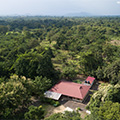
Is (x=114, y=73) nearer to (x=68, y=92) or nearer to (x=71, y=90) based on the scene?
(x=71, y=90)

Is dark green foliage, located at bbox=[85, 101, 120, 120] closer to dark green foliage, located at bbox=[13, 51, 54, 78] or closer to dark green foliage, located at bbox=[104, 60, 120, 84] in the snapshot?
dark green foliage, located at bbox=[104, 60, 120, 84]

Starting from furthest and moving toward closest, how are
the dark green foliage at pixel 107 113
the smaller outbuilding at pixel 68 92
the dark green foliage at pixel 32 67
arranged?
the dark green foliage at pixel 32 67 → the smaller outbuilding at pixel 68 92 → the dark green foliage at pixel 107 113

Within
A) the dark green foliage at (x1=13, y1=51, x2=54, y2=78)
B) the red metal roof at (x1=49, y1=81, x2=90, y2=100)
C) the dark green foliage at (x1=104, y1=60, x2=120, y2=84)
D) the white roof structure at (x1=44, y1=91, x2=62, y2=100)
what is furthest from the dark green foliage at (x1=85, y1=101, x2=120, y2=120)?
the dark green foliage at (x1=13, y1=51, x2=54, y2=78)

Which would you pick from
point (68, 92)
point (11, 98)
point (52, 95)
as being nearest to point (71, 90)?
point (68, 92)

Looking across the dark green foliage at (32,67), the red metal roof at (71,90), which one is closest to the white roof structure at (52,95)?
the red metal roof at (71,90)

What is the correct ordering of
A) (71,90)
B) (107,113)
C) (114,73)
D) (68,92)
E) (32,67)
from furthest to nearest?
(32,67) → (114,73) → (71,90) → (68,92) → (107,113)

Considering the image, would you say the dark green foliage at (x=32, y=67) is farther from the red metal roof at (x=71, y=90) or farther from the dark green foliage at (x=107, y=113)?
the dark green foliage at (x=107, y=113)

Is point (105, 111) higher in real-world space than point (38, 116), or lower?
higher

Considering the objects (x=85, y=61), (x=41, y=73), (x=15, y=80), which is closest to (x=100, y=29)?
(x=85, y=61)

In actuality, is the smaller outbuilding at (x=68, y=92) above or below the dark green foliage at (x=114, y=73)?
below

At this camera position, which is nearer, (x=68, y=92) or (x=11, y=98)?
(x=11, y=98)

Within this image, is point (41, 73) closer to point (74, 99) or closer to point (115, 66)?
point (74, 99)
